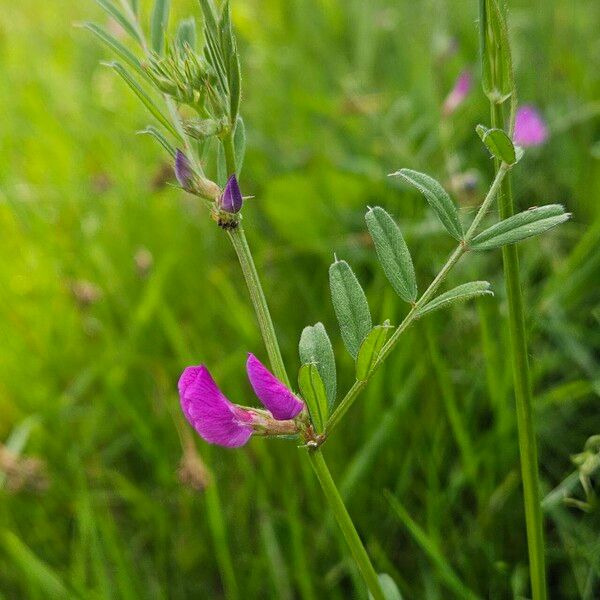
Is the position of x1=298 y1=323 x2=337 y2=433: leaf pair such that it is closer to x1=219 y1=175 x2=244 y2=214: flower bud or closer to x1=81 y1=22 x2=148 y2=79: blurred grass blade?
x1=219 y1=175 x2=244 y2=214: flower bud

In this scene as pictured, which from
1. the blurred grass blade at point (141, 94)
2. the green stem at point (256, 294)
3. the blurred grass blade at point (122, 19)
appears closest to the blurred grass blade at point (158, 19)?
the blurred grass blade at point (122, 19)

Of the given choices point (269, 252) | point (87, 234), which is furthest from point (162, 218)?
point (269, 252)

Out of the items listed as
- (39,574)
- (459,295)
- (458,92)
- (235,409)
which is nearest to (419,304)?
(459,295)

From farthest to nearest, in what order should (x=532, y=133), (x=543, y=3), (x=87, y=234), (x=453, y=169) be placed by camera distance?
(x=543, y=3) → (x=87, y=234) → (x=453, y=169) → (x=532, y=133)

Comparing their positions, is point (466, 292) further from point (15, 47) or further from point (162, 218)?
point (15, 47)

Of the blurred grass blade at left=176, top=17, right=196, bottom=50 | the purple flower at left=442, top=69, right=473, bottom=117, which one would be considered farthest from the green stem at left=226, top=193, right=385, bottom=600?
the purple flower at left=442, top=69, right=473, bottom=117

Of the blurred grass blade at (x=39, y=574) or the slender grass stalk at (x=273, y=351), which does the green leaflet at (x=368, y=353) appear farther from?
the blurred grass blade at (x=39, y=574)
